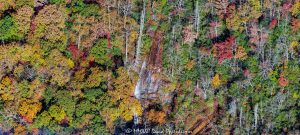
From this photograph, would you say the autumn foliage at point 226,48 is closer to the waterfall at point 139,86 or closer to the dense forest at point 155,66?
the dense forest at point 155,66

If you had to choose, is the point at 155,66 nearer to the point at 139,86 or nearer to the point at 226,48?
the point at 139,86

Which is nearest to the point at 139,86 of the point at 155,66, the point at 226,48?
the point at 155,66

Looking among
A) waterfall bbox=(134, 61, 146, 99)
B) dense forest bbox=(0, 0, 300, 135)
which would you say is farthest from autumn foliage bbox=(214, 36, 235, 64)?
waterfall bbox=(134, 61, 146, 99)

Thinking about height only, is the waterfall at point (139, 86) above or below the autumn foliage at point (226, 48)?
below

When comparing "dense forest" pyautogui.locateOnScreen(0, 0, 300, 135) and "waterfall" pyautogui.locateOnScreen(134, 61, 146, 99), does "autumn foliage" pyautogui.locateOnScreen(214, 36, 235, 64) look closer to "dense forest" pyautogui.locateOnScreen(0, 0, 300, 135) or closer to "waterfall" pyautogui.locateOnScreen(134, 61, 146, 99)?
"dense forest" pyautogui.locateOnScreen(0, 0, 300, 135)

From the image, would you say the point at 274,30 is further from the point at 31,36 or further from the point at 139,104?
the point at 31,36

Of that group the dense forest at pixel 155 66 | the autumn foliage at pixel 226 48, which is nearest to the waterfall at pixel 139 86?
the dense forest at pixel 155 66

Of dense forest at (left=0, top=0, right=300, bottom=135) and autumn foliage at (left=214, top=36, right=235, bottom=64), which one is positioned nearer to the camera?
dense forest at (left=0, top=0, right=300, bottom=135)

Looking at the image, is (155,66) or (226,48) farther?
(155,66)

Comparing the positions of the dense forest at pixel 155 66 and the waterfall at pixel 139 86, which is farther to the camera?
the waterfall at pixel 139 86
